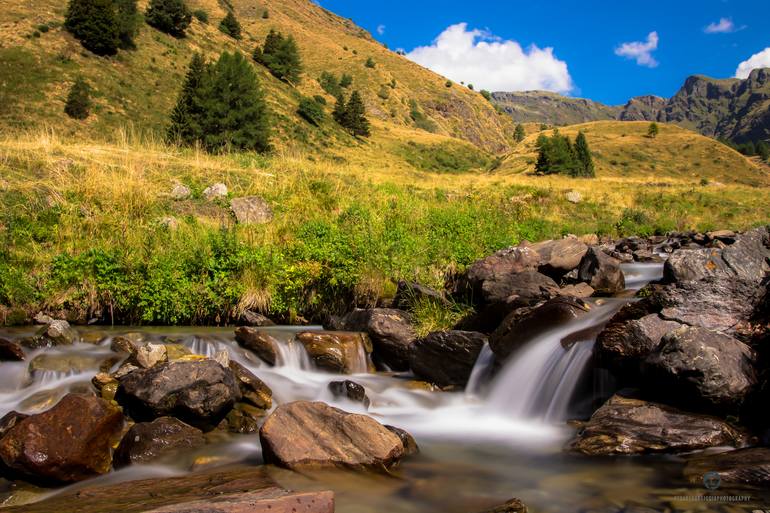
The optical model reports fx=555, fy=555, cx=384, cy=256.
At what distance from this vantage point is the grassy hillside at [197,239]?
902cm

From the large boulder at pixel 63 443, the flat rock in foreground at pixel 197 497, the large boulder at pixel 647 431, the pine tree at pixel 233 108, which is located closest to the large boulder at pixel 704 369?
the large boulder at pixel 647 431

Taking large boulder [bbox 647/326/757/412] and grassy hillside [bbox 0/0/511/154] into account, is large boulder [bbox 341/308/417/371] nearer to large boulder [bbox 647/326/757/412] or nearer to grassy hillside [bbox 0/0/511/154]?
large boulder [bbox 647/326/757/412]

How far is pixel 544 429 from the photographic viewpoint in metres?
6.39

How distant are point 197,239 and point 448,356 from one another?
18.2 feet

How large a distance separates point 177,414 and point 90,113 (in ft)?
132

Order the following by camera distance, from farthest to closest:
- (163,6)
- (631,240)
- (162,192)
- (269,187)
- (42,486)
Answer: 1. (163,6)
2. (631,240)
3. (269,187)
4. (162,192)
5. (42,486)

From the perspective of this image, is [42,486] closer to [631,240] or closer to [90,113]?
[631,240]

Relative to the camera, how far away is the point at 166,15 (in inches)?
2271

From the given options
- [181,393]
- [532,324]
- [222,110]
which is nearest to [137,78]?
[222,110]

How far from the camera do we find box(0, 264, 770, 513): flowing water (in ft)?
14.8

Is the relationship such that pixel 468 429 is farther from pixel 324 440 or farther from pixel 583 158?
pixel 583 158

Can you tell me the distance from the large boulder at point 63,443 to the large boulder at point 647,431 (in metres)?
4.47

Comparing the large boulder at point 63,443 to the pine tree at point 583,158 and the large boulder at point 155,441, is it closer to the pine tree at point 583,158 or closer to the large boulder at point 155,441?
the large boulder at point 155,441

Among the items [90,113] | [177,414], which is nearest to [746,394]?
[177,414]
